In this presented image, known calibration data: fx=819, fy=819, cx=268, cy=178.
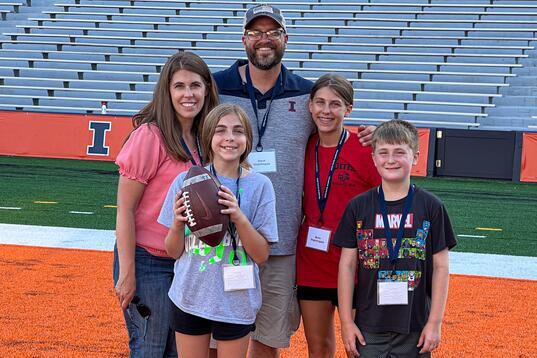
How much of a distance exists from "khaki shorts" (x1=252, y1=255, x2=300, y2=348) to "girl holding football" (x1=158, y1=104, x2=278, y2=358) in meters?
0.48

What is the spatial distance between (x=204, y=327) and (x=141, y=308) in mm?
269

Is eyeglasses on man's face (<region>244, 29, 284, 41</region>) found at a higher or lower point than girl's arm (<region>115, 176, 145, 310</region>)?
higher

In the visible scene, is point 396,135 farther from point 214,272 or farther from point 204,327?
point 204,327

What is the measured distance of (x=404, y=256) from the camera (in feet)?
10.3

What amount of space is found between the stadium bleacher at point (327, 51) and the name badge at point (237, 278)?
14.6 meters

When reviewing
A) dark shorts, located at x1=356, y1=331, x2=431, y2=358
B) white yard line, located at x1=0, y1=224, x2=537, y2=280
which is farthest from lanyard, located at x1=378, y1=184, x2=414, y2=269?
white yard line, located at x1=0, y1=224, x2=537, y2=280

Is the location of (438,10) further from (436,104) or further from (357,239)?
(357,239)

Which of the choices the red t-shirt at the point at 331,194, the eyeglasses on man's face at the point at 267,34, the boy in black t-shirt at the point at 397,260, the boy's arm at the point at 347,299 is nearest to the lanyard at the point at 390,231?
the boy in black t-shirt at the point at 397,260

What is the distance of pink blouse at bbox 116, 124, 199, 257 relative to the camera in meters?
3.08

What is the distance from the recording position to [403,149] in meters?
3.16

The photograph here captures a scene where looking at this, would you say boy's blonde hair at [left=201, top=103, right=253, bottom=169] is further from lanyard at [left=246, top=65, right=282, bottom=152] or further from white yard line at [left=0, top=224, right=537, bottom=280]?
white yard line at [left=0, top=224, right=537, bottom=280]

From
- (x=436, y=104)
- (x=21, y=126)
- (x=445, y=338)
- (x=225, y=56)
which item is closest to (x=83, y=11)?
(x=225, y=56)

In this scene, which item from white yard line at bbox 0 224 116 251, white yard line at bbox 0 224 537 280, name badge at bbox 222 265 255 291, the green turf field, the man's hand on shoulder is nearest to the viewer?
name badge at bbox 222 265 255 291

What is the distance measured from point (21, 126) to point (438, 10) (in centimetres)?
1121
